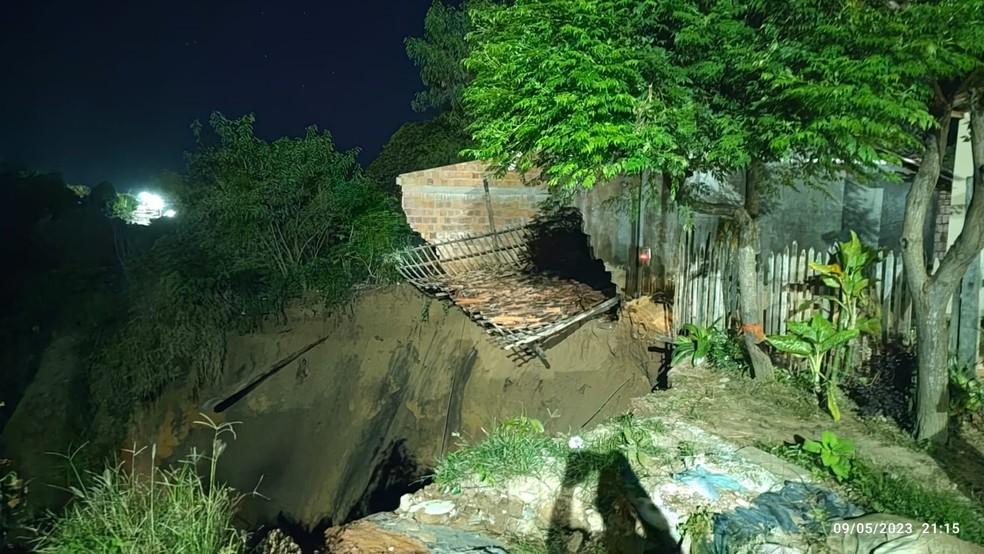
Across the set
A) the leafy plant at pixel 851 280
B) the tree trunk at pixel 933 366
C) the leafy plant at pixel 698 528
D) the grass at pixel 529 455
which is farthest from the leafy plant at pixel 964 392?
the leafy plant at pixel 698 528

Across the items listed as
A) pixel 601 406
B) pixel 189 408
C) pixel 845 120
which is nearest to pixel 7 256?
pixel 189 408

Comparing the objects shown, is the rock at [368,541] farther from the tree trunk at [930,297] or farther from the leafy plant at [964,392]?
the leafy plant at [964,392]

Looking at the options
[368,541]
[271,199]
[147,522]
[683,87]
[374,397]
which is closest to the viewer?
[147,522]

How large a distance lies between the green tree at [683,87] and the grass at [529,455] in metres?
2.23

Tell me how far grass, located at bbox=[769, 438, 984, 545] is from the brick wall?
9.41 m

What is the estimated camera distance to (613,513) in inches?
154

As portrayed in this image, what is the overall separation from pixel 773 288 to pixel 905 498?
3203 mm

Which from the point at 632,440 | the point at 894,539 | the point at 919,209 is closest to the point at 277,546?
the point at 632,440

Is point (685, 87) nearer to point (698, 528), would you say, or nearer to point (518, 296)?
point (698, 528)

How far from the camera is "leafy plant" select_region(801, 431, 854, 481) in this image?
403 cm

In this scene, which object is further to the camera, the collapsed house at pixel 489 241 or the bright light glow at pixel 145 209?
the bright light glow at pixel 145 209

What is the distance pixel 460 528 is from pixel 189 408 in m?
9.49

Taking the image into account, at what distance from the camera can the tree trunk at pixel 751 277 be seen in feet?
19.9

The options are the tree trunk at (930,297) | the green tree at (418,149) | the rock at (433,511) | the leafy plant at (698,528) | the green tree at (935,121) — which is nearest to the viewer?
the leafy plant at (698,528)
